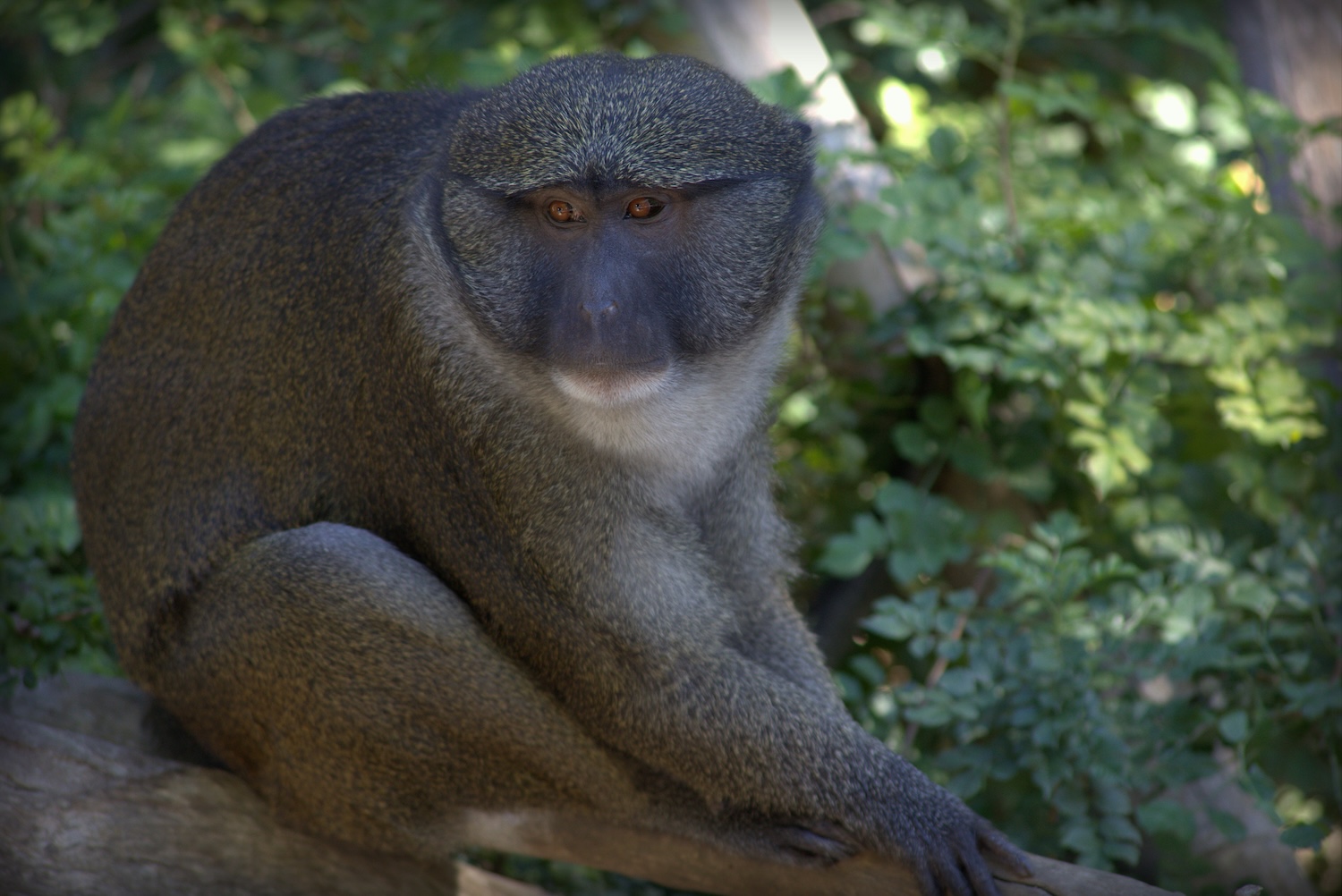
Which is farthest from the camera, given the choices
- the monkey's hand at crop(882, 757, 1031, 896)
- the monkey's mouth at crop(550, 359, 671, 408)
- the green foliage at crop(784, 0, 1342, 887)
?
the green foliage at crop(784, 0, 1342, 887)

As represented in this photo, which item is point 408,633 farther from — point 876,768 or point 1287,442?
point 1287,442

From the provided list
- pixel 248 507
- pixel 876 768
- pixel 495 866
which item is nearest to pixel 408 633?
pixel 248 507

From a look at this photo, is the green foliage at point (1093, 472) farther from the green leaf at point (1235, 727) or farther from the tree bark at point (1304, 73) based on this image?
the tree bark at point (1304, 73)

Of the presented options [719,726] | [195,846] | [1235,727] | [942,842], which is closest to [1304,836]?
[1235,727]

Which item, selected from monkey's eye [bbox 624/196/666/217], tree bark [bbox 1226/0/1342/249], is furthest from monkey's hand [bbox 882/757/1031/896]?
tree bark [bbox 1226/0/1342/249]

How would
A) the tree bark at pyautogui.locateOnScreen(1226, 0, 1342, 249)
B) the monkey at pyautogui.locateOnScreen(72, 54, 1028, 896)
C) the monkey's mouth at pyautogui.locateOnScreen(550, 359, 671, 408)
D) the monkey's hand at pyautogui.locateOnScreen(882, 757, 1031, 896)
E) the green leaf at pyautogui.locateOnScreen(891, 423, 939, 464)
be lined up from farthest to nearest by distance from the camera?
the tree bark at pyautogui.locateOnScreen(1226, 0, 1342, 249) < the green leaf at pyautogui.locateOnScreen(891, 423, 939, 464) < the monkey's hand at pyautogui.locateOnScreen(882, 757, 1031, 896) < the monkey at pyautogui.locateOnScreen(72, 54, 1028, 896) < the monkey's mouth at pyautogui.locateOnScreen(550, 359, 671, 408)

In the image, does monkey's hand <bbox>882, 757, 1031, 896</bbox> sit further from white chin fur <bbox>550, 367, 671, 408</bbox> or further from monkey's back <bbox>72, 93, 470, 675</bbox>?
monkey's back <bbox>72, 93, 470, 675</bbox>

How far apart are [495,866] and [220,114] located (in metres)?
3.42

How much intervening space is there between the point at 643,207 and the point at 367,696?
1.43m

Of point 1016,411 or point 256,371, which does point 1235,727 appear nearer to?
point 1016,411

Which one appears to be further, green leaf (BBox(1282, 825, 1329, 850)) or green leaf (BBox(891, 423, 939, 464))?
green leaf (BBox(891, 423, 939, 464))

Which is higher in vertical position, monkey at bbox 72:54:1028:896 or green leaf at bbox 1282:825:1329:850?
monkey at bbox 72:54:1028:896

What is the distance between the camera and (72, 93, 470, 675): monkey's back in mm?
3367

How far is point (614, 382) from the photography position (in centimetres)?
281
